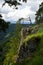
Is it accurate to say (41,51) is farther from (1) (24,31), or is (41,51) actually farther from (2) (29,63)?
(1) (24,31)

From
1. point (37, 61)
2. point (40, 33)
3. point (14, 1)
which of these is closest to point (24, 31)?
point (40, 33)

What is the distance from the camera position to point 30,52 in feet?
82.8

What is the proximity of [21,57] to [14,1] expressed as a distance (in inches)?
658

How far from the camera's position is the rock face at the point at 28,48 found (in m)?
25.3

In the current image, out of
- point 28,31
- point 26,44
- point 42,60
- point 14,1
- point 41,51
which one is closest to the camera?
point 14,1

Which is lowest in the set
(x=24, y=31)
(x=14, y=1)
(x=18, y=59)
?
(x=18, y=59)

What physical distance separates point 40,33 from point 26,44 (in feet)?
6.61

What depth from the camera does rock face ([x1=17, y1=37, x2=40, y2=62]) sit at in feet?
82.9

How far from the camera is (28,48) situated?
84.5ft

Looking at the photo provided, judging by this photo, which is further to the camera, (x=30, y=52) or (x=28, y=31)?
(x=28, y=31)

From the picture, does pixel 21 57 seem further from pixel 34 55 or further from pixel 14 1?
pixel 14 1

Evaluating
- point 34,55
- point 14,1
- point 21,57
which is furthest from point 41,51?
point 14,1

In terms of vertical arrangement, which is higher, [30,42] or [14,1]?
[14,1]

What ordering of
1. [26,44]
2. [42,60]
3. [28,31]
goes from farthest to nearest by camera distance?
[28,31] < [26,44] < [42,60]
